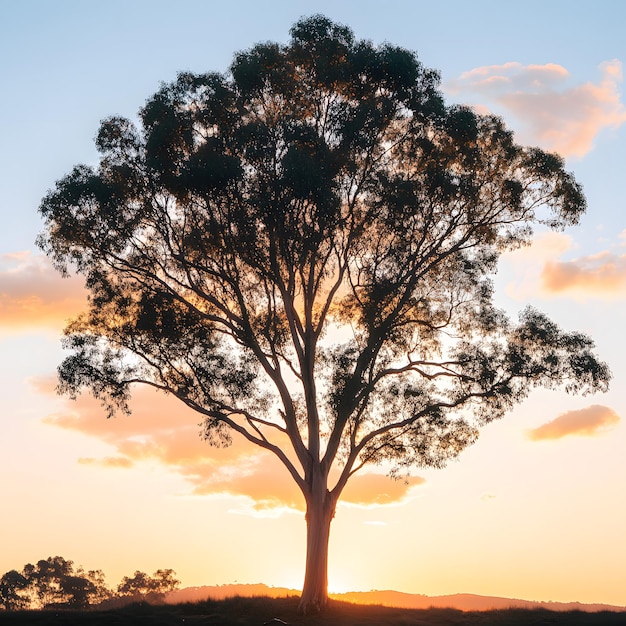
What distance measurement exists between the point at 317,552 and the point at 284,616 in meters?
2.56

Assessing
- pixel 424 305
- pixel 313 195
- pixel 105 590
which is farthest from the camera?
pixel 105 590

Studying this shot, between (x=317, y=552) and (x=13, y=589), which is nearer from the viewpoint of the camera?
(x=317, y=552)

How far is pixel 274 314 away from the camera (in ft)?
106

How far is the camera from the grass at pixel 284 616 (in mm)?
28031

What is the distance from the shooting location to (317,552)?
3020 cm

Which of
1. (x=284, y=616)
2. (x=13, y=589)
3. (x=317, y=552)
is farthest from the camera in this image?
(x=13, y=589)

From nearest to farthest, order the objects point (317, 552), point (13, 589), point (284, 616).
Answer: point (284, 616) → point (317, 552) → point (13, 589)

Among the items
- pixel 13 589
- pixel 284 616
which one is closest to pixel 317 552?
pixel 284 616

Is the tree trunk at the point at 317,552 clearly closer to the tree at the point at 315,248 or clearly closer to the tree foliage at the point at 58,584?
the tree at the point at 315,248

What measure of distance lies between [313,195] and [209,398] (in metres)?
9.30

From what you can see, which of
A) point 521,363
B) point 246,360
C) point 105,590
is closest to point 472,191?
point 521,363

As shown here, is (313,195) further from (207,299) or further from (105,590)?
(105,590)

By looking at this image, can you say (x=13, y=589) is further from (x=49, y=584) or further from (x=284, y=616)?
(x=284, y=616)

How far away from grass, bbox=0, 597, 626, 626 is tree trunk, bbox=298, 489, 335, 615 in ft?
1.80
